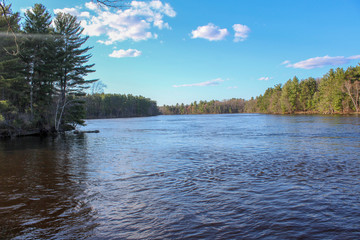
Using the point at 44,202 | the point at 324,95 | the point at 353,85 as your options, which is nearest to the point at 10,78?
the point at 44,202

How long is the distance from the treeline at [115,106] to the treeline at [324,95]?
87098 millimetres

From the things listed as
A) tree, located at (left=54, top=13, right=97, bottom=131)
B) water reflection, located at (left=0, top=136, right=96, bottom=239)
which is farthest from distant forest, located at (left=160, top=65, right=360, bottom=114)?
water reflection, located at (left=0, top=136, right=96, bottom=239)

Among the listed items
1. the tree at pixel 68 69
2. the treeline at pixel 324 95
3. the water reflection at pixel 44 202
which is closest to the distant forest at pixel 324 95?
the treeline at pixel 324 95

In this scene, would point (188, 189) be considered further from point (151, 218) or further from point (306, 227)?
point (306, 227)

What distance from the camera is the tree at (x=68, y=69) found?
34375 mm

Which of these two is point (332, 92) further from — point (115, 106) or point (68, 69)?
point (115, 106)

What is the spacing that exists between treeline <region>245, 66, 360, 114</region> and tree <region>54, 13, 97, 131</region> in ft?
239

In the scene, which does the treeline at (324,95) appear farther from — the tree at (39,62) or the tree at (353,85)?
the tree at (39,62)

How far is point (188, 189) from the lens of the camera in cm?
848

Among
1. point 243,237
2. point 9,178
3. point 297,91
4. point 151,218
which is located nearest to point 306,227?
point 243,237

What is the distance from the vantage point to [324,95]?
271 ft

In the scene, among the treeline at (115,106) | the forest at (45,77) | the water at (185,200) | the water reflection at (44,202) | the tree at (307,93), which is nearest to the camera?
the water at (185,200)

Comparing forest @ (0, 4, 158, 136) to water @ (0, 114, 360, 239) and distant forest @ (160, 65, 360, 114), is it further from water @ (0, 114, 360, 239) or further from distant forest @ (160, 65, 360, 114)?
distant forest @ (160, 65, 360, 114)

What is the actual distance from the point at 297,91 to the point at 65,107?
97775mm
